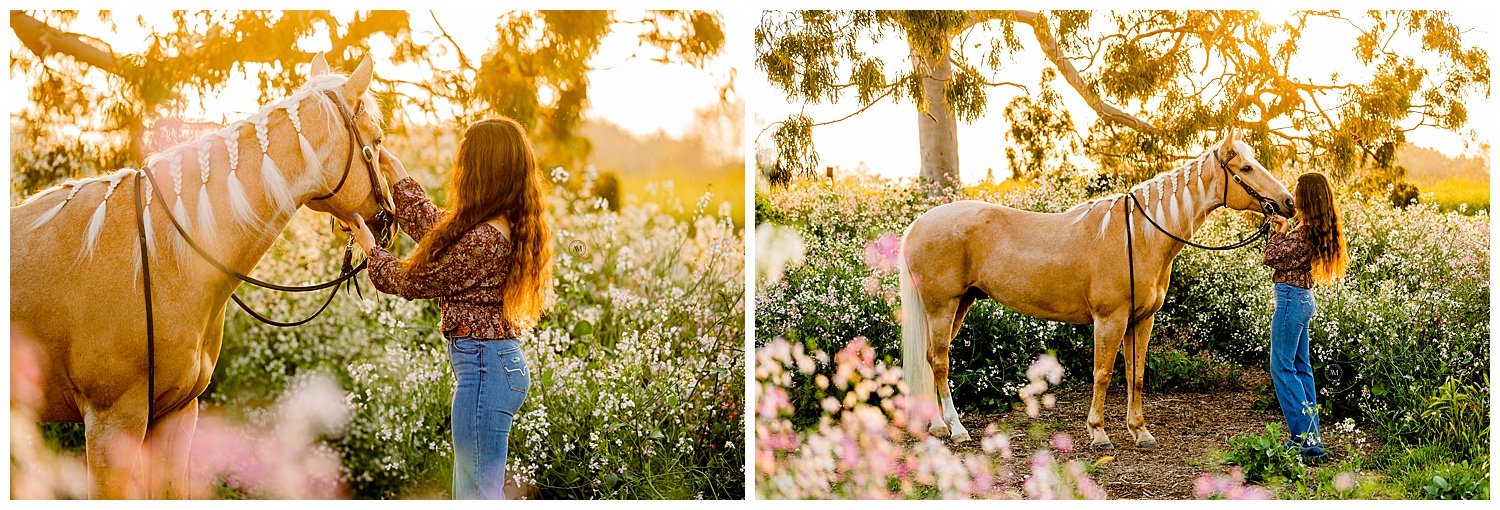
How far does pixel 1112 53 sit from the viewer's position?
9.98ft

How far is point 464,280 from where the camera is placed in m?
2.08

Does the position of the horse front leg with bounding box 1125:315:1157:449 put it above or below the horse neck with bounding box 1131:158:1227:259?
below

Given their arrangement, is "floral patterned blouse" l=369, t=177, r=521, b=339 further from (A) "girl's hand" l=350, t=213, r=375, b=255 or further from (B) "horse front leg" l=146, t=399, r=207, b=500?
(B) "horse front leg" l=146, t=399, r=207, b=500

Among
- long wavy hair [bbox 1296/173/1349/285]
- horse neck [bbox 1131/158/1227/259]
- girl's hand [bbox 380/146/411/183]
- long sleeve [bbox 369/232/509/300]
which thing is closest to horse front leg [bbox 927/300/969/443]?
horse neck [bbox 1131/158/1227/259]

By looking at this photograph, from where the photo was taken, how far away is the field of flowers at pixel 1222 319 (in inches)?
118

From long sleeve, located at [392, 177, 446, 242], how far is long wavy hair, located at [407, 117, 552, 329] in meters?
0.15

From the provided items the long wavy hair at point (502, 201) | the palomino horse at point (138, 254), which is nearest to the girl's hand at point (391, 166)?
the palomino horse at point (138, 254)

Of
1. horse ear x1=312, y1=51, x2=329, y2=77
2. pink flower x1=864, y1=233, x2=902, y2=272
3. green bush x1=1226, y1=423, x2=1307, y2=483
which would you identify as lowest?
green bush x1=1226, y1=423, x2=1307, y2=483

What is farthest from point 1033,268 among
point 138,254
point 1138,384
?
point 138,254

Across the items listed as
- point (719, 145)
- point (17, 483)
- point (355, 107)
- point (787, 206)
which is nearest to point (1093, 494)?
point (787, 206)

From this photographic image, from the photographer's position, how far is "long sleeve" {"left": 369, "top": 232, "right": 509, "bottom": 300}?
2.06 metres

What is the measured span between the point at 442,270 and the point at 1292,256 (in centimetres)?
261

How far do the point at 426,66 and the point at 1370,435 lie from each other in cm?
348
